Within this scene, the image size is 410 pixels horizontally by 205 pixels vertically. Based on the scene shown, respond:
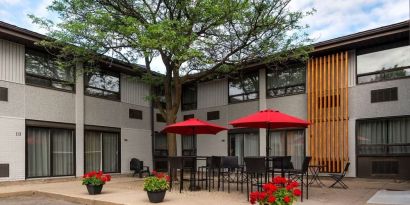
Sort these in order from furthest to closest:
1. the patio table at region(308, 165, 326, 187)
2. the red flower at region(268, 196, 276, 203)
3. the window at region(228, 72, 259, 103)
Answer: the window at region(228, 72, 259, 103), the patio table at region(308, 165, 326, 187), the red flower at region(268, 196, 276, 203)

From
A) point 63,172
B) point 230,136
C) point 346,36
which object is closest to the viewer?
point 346,36

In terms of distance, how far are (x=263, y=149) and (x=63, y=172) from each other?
7995 millimetres

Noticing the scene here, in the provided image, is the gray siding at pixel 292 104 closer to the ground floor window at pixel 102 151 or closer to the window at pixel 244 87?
the window at pixel 244 87

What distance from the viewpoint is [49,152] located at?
14008 mm

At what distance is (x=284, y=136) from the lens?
15.8 m

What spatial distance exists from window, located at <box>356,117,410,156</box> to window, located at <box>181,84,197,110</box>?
28.0 ft

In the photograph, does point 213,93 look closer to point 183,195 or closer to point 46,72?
point 46,72

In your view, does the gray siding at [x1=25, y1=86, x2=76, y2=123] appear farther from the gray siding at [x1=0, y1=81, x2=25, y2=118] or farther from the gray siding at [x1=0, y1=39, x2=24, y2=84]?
the gray siding at [x1=0, y1=39, x2=24, y2=84]

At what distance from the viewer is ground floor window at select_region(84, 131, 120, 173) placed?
51.8 feet

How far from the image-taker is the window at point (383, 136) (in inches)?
504

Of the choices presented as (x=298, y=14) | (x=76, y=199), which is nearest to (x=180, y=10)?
(x=298, y=14)

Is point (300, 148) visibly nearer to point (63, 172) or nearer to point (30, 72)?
point (63, 172)

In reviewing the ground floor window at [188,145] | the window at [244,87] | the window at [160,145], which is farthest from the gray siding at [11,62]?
the ground floor window at [188,145]

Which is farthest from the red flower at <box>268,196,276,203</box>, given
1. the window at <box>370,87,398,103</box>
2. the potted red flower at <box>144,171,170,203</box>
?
the window at <box>370,87,398,103</box>
